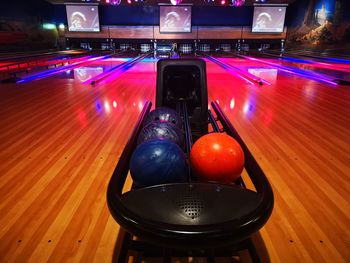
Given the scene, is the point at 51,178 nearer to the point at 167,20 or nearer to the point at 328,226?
the point at 328,226

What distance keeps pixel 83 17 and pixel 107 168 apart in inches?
437

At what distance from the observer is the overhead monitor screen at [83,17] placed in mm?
10945

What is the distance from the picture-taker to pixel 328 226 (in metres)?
1.17

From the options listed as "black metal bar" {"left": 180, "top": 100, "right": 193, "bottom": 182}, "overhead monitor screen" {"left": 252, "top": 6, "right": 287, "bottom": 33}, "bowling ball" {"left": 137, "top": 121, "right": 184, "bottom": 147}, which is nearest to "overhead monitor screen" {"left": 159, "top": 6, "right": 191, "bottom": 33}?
"overhead monitor screen" {"left": 252, "top": 6, "right": 287, "bottom": 33}

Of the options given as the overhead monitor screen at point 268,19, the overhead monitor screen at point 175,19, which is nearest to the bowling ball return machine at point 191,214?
the overhead monitor screen at point 175,19

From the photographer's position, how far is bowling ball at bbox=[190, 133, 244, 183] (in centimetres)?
106

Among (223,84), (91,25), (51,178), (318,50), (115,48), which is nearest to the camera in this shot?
(51,178)

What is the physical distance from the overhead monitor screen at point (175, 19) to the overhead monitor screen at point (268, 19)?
9.38 ft

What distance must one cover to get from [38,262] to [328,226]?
47.9 inches

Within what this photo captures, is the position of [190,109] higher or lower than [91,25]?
lower

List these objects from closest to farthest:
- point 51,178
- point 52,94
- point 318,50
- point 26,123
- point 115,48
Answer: point 51,178, point 26,123, point 52,94, point 318,50, point 115,48

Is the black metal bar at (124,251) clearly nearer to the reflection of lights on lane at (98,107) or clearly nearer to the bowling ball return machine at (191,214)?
the bowling ball return machine at (191,214)

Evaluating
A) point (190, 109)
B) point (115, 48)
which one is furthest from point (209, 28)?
point (190, 109)

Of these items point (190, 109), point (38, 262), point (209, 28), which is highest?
point (209, 28)
